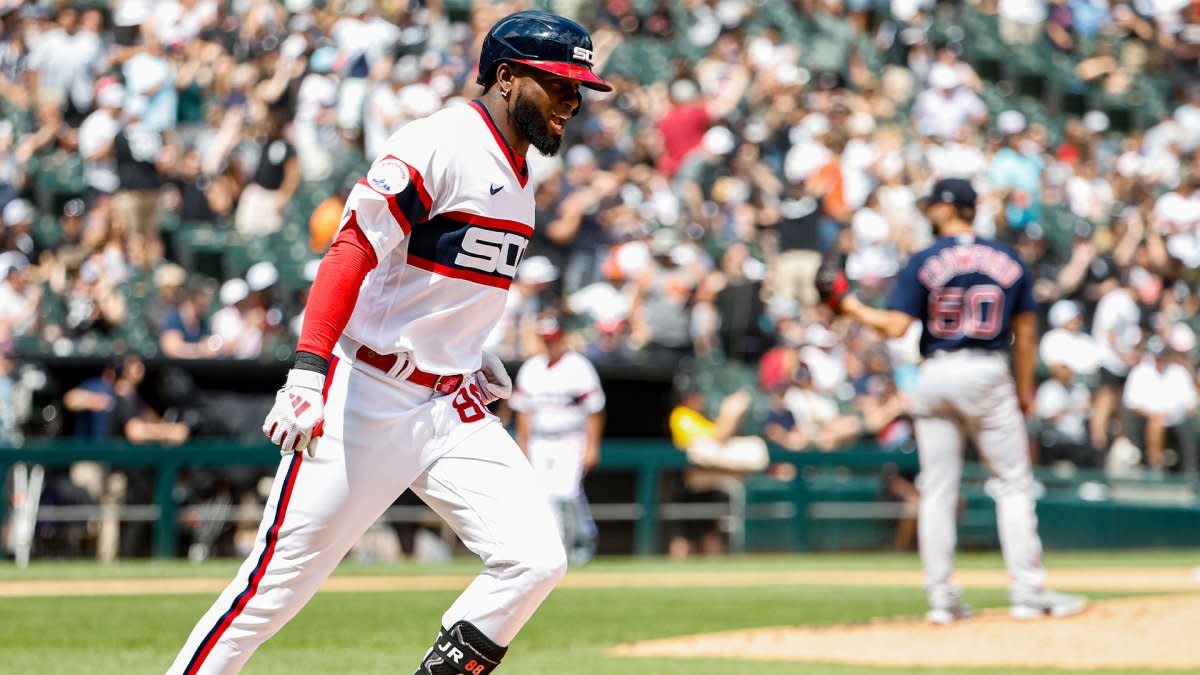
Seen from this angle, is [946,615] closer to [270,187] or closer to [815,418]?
[815,418]

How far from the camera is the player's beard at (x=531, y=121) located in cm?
482

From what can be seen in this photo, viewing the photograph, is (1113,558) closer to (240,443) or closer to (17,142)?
(240,443)

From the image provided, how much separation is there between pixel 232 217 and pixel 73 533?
4004 mm

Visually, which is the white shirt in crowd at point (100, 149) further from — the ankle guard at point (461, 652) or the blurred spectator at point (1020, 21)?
the blurred spectator at point (1020, 21)

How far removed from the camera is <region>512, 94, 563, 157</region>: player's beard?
482 cm

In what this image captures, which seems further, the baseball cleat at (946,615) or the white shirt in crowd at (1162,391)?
the white shirt in crowd at (1162,391)

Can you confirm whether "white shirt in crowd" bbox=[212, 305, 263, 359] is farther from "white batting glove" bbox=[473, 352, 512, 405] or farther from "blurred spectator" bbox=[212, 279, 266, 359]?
"white batting glove" bbox=[473, 352, 512, 405]

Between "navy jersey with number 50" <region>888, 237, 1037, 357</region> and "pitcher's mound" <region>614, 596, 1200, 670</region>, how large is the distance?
1415 mm

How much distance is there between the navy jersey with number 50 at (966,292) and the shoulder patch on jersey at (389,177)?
4747 mm

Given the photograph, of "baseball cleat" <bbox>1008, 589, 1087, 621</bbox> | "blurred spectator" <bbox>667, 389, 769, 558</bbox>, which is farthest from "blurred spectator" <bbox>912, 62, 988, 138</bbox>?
"baseball cleat" <bbox>1008, 589, 1087, 621</bbox>

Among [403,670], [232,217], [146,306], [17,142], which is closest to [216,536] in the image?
[146,306]

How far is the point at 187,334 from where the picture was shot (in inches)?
551

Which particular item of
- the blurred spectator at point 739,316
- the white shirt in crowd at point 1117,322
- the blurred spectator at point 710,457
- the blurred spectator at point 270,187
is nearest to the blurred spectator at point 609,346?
the blurred spectator at point 710,457

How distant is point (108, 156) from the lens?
15820mm
